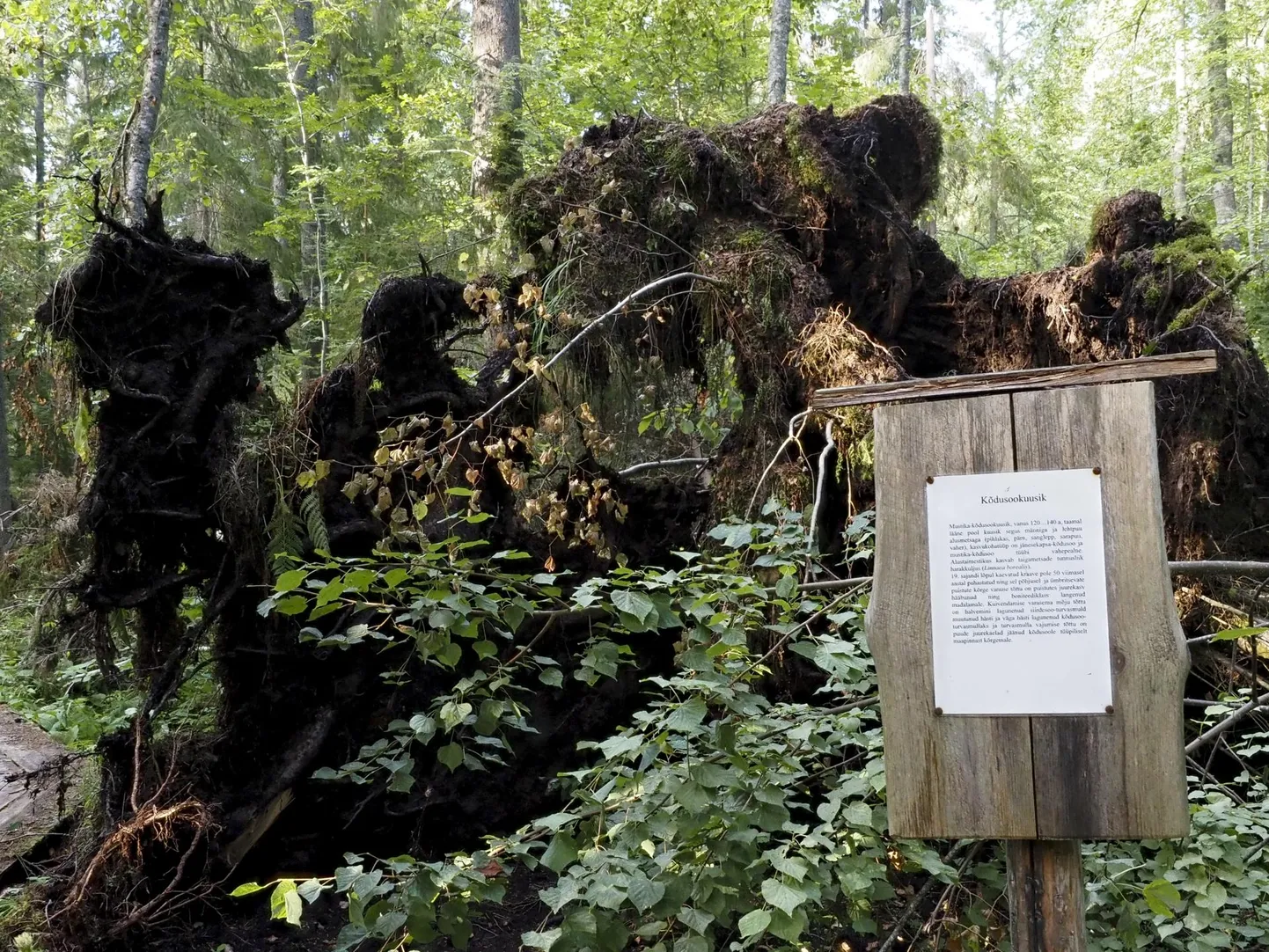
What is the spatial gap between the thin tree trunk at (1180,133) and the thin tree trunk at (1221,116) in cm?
44

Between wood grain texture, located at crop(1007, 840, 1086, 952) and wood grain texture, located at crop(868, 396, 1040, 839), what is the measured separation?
0.46ft

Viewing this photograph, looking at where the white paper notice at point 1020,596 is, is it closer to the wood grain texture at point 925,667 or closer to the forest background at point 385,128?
the wood grain texture at point 925,667

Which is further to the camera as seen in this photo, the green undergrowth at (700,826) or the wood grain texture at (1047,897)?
the green undergrowth at (700,826)

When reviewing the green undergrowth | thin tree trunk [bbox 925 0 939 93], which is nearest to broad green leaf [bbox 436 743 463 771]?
the green undergrowth

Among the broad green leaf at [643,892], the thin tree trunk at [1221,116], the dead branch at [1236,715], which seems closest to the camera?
the broad green leaf at [643,892]

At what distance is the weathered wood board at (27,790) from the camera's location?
17.6 ft

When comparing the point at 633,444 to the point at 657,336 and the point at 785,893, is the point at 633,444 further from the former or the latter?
the point at 785,893

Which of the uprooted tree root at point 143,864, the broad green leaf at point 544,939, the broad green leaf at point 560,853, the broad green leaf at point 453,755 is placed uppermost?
the broad green leaf at point 453,755

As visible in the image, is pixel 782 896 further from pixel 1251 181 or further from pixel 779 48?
pixel 1251 181

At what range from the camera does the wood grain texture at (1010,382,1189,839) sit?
85.3 inches

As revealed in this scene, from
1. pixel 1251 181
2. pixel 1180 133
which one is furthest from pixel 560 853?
pixel 1180 133

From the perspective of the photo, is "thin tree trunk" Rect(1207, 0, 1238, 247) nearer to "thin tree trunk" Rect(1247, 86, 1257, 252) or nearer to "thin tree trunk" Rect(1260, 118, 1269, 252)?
"thin tree trunk" Rect(1247, 86, 1257, 252)

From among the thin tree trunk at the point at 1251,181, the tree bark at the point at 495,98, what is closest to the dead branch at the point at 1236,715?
the tree bark at the point at 495,98

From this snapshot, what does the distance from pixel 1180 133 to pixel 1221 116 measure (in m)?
3.41
